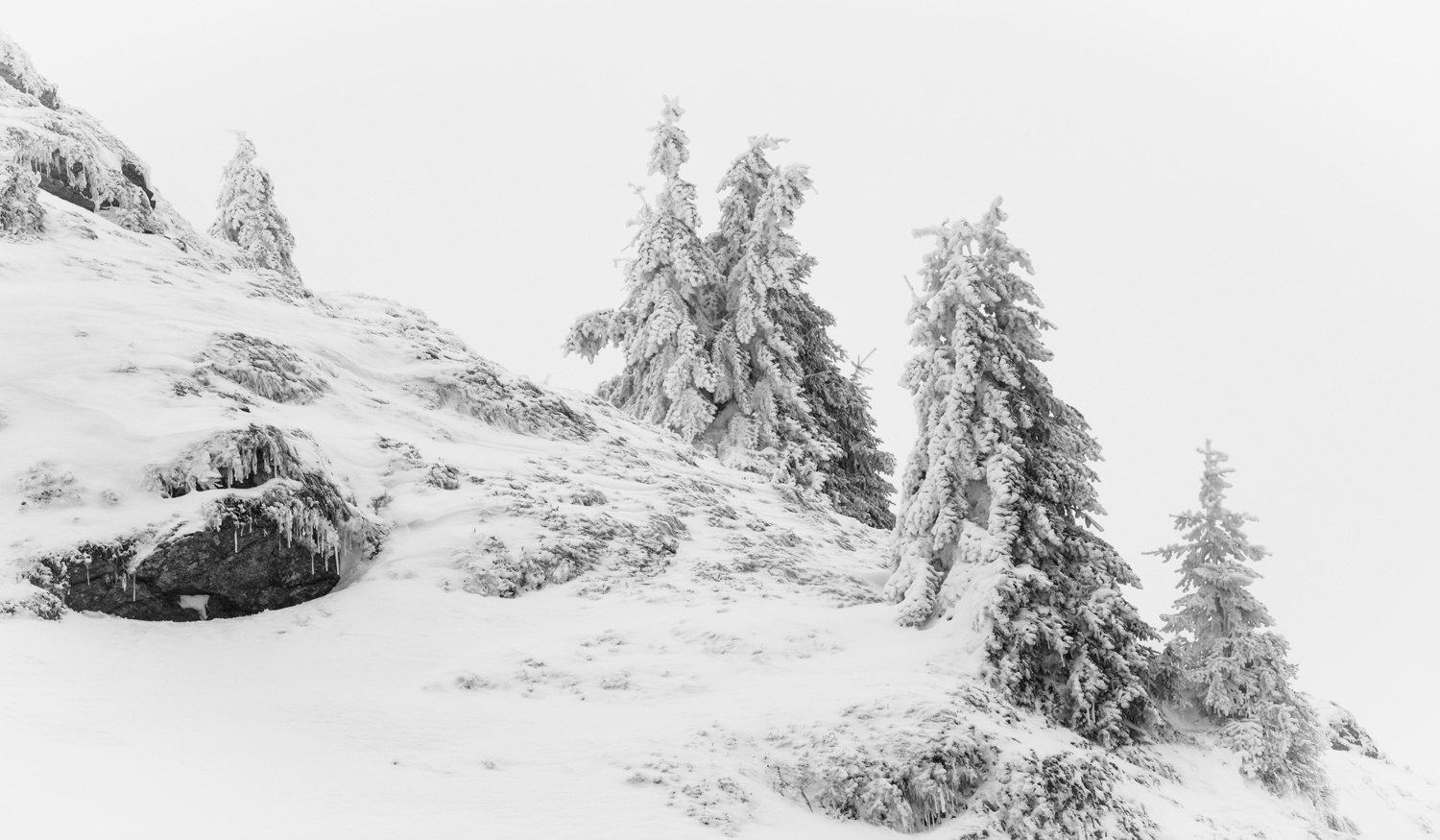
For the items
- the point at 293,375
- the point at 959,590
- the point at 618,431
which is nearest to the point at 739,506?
the point at 618,431

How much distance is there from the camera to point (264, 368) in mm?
15000

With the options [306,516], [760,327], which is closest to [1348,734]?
[760,327]

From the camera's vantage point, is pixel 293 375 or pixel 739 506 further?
pixel 739 506

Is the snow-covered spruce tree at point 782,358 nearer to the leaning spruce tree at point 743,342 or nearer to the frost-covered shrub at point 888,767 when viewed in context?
the leaning spruce tree at point 743,342

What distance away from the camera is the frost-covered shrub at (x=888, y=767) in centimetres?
889

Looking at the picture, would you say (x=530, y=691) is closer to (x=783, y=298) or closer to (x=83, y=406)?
(x=83, y=406)

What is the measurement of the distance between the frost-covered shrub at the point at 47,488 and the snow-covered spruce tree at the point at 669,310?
1482 centimetres

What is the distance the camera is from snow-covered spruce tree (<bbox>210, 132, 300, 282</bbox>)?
28.8 metres

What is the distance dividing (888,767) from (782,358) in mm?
16677

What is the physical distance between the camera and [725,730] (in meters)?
9.46

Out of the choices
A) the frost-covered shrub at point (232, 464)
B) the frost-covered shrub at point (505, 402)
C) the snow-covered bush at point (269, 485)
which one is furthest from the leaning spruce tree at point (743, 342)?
the frost-covered shrub at point (232, 464)

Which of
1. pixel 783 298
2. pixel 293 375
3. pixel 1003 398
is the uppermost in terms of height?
pixel 783 298

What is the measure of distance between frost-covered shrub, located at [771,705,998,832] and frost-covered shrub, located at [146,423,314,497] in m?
6.52

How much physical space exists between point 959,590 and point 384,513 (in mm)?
7398
